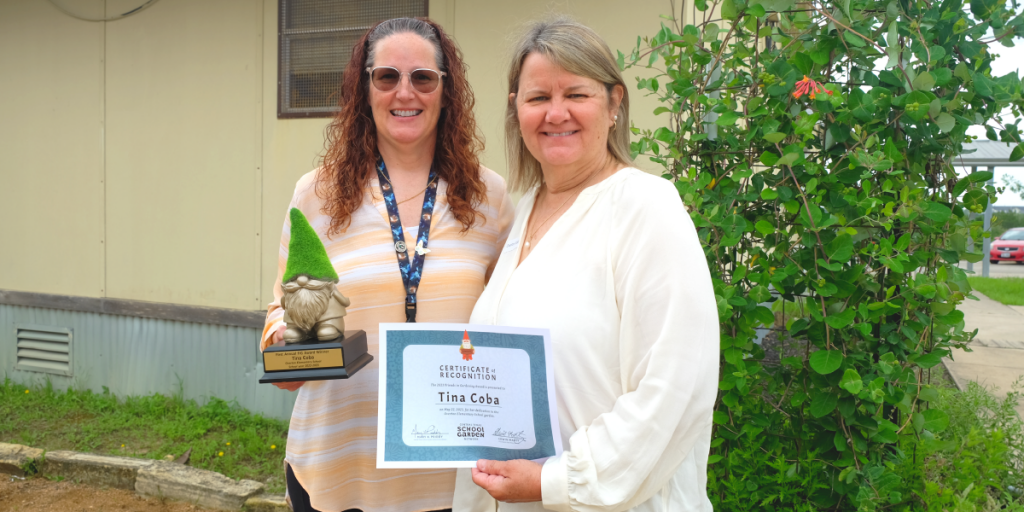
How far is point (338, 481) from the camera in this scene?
6.75ft

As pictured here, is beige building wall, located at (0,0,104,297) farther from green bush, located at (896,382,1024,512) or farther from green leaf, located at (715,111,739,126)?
green bush, located at (896,382,1024,512)

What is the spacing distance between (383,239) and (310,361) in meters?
0.44

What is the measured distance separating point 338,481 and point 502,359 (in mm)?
832

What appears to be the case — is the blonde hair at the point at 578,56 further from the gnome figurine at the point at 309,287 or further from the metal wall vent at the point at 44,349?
the metal wall vent at the point at 44,349

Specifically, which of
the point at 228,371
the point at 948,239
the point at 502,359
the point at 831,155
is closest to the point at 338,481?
the point at 502,359

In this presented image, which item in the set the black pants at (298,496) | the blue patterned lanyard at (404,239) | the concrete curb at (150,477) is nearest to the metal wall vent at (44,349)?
the concrete curb at (150,477)

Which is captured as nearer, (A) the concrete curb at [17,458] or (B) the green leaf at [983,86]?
(B) the green leaf at [983,86]

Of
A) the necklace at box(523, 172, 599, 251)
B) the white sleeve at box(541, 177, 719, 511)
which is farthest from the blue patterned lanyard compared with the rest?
the white sleeve at box(541, 177, 719, 511)

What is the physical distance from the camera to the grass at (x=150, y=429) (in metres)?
4.63

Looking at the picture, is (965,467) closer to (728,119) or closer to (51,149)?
Result: (728,119)

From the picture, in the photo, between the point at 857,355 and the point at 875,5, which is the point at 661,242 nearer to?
the point at 857,355

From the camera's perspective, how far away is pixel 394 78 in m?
2.10

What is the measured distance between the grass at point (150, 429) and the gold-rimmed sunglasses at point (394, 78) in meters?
3.03
